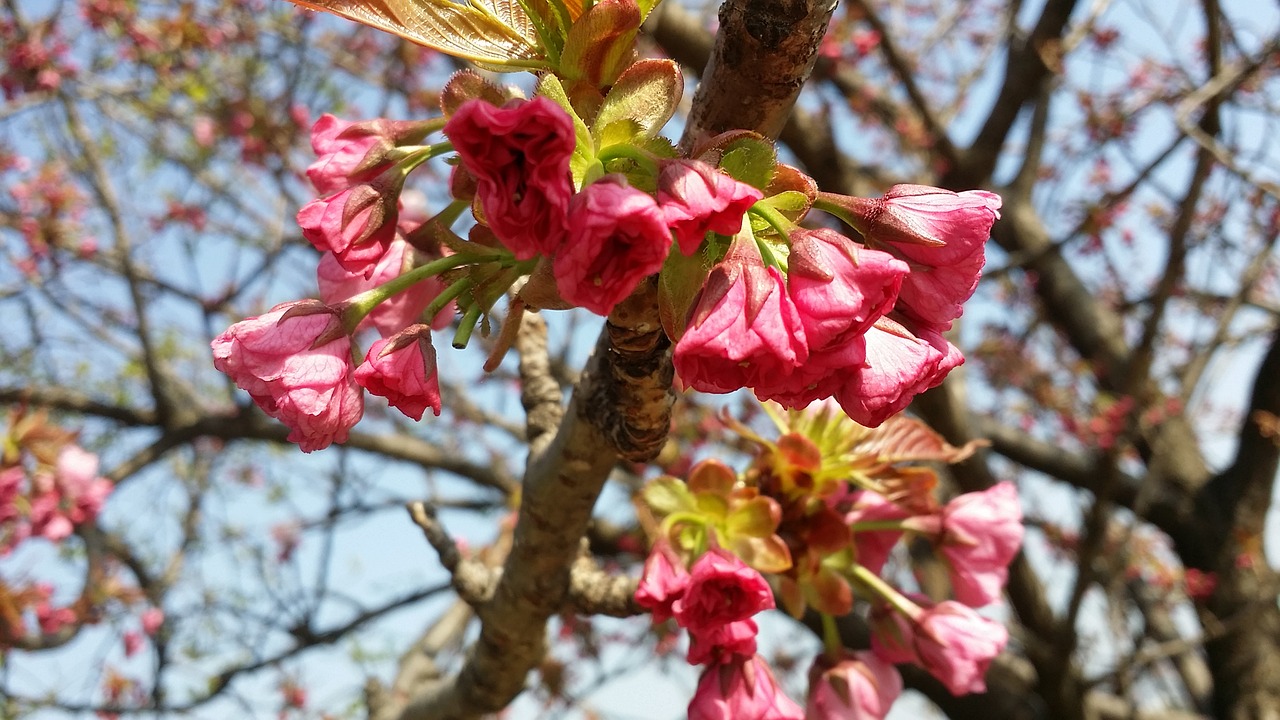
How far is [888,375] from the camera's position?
56 centimetres

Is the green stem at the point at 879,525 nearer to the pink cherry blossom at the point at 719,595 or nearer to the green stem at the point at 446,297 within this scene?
the pink cherry blossom at the point at 719,595

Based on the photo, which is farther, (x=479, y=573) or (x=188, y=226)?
(x=188, y=226)

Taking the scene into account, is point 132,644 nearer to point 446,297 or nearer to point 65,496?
point 65,496

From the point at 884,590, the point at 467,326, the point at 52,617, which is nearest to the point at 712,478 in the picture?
the point at 884,590

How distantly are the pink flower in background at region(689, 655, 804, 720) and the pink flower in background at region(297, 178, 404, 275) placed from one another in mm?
549

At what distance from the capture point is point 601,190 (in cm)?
48

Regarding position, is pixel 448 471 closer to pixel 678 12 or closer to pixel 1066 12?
pixel 678 12

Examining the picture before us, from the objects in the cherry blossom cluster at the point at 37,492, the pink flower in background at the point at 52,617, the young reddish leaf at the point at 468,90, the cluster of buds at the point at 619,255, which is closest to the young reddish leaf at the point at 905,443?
the cluster of buds at the point at 619,255

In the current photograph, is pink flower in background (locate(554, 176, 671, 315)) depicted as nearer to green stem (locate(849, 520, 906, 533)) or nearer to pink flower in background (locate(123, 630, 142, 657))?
green stem (locate(849, 520, 906, 533))

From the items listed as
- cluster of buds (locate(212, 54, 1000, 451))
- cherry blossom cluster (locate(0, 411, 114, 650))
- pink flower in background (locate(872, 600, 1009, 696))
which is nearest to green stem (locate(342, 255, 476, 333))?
cluster of buds (locate(212, 54, 1000, 451))

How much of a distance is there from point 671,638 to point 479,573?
2768 millimetres

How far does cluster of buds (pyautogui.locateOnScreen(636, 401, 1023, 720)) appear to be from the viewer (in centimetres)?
92

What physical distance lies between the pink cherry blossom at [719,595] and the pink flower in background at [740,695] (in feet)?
0.38

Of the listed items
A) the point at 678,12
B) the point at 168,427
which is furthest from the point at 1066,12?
the point at 168,427
